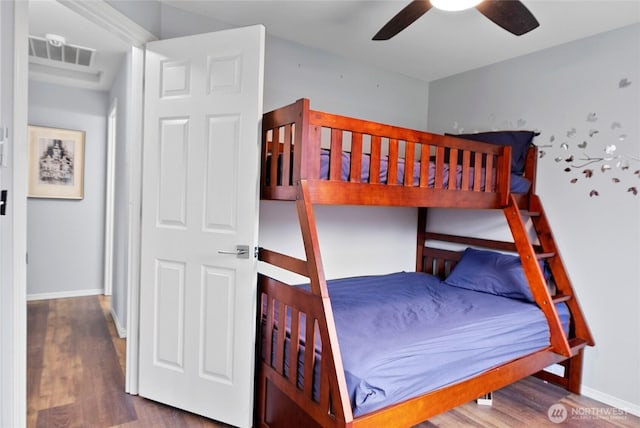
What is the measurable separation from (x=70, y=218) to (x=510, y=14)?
14.6 feet

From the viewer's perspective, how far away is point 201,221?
7.05 ft

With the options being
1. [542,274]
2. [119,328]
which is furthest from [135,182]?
[542,274]

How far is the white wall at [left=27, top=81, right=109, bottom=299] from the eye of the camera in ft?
13.3

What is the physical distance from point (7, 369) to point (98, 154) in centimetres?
344

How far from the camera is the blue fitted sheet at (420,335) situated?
165cm

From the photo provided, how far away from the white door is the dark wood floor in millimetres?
158

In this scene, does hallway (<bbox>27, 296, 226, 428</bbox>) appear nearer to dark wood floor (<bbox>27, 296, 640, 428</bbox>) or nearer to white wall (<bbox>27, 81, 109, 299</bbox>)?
dark wood floor (<bbox>27, 296, 640, 428</bbox>)

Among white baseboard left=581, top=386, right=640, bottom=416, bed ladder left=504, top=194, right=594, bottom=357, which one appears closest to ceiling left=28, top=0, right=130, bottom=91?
bed ladder left=504, top=194, right=594, bottom=357

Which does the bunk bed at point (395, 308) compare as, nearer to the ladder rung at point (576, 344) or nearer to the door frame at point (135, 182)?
the ladder rung at point (576, 344)

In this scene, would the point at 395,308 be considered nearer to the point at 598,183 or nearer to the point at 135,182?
the point at 598,183

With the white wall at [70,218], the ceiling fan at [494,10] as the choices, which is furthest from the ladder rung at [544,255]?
the white wall at [70,218]

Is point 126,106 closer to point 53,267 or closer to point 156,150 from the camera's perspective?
point 156,150

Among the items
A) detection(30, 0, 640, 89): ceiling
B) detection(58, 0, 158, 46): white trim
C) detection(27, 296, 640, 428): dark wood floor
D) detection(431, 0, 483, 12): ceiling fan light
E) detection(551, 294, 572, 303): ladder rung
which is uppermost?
detection(30, 0, 640, 89): ceiling

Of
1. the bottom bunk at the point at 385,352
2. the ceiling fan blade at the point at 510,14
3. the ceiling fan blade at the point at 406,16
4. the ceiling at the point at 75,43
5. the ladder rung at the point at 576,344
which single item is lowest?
the ladder rung at the point at 576,344
